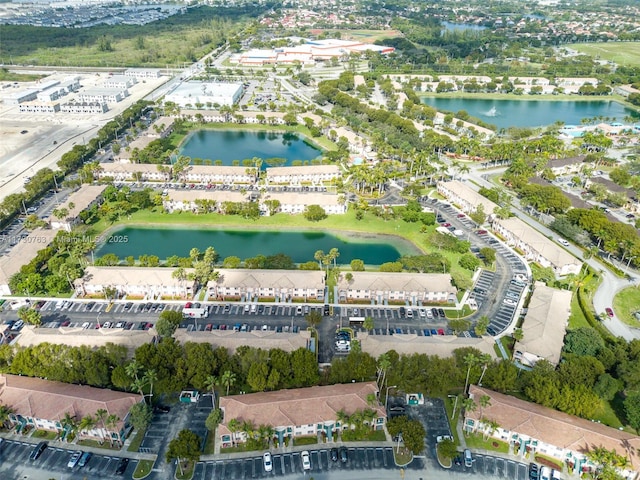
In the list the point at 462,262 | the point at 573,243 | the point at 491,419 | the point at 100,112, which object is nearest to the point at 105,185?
the point at 100,112

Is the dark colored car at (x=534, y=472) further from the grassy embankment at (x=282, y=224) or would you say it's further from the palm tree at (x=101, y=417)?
the grassy embankment at (x=282, y=224)

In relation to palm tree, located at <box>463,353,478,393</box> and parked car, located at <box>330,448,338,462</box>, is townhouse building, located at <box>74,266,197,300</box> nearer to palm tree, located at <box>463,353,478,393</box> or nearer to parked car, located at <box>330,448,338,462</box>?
parked car, located at <box>330,448,338,462</box>

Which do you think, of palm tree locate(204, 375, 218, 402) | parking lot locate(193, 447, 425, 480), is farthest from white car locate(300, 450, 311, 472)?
palm tree locate(204, 375, 218, 402)

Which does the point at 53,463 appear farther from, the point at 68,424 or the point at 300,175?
the point at 300,175

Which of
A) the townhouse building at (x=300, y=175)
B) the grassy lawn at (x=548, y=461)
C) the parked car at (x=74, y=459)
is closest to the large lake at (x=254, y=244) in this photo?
the townhouse building at (x=300, y=175)

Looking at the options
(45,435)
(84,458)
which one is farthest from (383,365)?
(45,435)

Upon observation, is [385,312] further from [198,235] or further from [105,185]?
[105,185]
